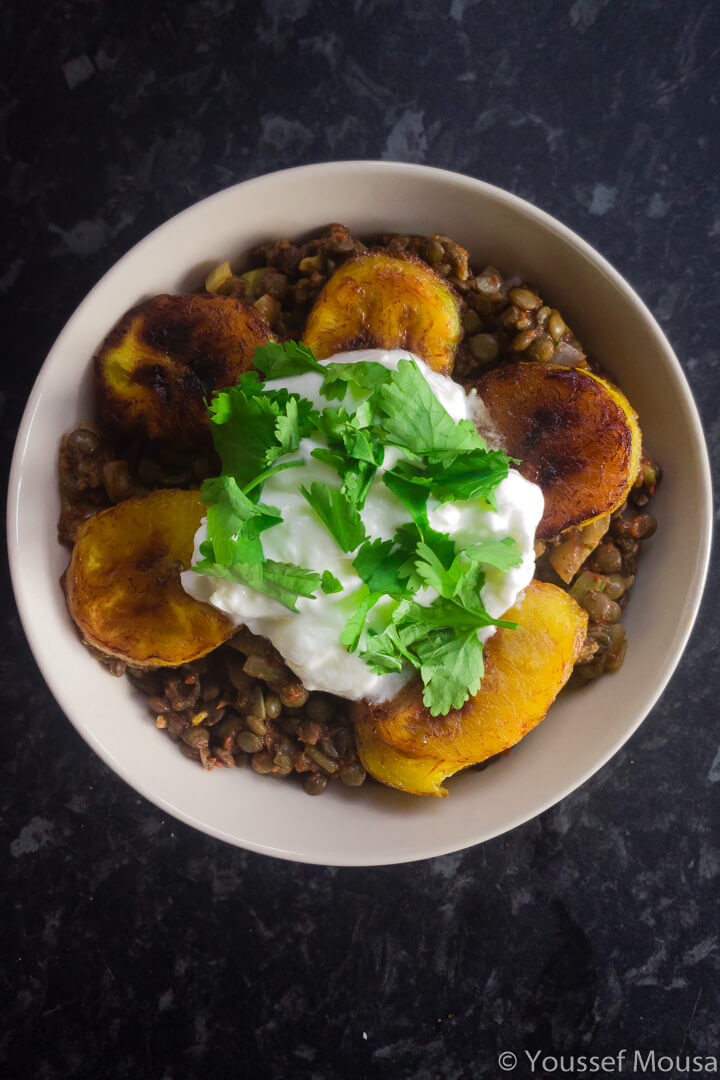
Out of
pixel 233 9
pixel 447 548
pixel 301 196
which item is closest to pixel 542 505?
pixel 447 548

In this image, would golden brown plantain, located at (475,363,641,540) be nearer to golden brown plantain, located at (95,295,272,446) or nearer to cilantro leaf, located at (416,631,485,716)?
cilantro leaf, located at (416,631,485,716)

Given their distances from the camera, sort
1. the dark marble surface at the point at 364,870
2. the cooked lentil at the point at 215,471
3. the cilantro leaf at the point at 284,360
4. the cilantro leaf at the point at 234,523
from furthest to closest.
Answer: the dark marble surface at the point at 364,870, the cooked lentil at the point at 215,471, the cilantro leaf at the point at 284,360, the cilantro leaf at the point at 234,523

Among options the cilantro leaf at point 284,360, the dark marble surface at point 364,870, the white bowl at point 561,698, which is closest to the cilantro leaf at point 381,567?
the cilantro leaf at point 284,360

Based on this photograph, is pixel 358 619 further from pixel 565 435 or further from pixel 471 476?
pixel 565 435

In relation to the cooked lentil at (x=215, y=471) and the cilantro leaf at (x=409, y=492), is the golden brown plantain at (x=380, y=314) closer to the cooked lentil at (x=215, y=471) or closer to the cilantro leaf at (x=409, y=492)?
the cooked lentil at (x=215, y=471)

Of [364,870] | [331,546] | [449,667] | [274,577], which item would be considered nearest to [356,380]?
[331,546]

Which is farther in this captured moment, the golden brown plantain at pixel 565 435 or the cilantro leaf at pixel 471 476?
the golden brown plantain at pixel 565 435

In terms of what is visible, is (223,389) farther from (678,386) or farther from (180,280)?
(678,386)

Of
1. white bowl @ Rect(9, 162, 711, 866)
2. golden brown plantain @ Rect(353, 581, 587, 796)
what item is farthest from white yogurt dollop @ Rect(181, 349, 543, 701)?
A: white bowl @ Rect(9, 162, 711, 866)
